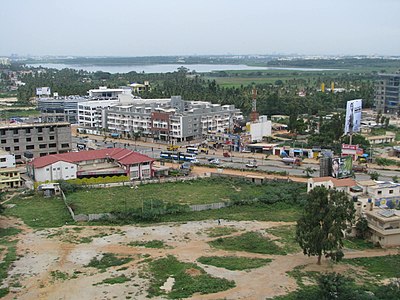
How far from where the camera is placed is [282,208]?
90.4ft

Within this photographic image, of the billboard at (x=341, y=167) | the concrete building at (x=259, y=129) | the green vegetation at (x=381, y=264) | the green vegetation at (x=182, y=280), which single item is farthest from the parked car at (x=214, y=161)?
the green vegetation at (x=381, y=264)

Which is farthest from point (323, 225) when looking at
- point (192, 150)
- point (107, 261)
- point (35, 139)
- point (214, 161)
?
point (35, 139)

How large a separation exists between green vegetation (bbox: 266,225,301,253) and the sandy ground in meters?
0.55

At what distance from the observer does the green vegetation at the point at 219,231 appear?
22.9m

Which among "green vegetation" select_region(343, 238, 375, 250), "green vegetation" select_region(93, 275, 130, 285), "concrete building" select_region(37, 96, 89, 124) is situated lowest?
"green vegetation" select_region(343, 238, 375, 250)

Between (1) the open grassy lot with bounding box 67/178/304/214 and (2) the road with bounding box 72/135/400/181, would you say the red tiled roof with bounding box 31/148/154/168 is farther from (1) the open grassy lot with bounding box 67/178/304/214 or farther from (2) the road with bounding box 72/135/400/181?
(2) the road with bounding box 72/135/400/181

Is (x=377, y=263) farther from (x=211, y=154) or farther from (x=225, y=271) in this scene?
(x=211, y=154)

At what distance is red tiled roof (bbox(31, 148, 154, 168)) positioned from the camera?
32062mm

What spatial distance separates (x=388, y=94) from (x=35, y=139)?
156 feet

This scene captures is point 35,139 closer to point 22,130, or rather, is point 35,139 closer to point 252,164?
point 22,130

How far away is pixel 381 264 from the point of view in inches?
773

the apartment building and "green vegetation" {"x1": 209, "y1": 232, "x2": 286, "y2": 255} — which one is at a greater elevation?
the apartment building

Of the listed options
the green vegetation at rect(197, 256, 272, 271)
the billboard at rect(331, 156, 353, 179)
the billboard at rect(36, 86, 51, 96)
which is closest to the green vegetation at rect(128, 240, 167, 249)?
the green vegetation at rect(197, 256, 272, 271)

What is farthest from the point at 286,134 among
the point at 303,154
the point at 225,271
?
the point at 225,271
